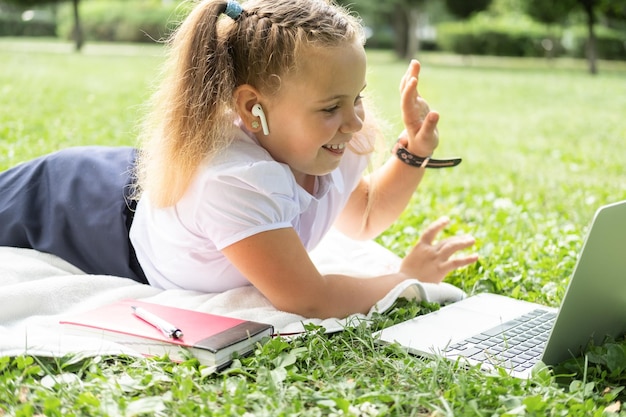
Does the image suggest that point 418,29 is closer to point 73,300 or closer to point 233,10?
point 233,10

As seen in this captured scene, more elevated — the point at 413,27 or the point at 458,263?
the point at 458,263

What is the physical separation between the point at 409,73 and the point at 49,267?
1.33 metres

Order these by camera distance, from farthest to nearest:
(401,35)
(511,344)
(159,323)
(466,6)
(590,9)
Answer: (466,6) < (401,35) < (590,9) < (511,344) < (159,323)

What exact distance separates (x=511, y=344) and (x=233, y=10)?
123 centimetres

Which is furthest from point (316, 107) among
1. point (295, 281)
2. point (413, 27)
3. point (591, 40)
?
point (413, 27)

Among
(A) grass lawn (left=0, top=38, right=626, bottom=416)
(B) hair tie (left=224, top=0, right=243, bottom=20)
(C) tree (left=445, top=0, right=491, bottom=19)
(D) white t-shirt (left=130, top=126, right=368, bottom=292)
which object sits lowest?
(C) tree (left=445, top=0, right=491, bottom=19)

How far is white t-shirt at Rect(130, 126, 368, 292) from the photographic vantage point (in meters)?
2.33

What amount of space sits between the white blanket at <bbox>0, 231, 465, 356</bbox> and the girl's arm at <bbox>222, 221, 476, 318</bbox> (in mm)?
38

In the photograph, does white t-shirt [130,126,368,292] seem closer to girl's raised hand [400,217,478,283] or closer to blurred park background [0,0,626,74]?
girl's raised hand [400,217,478,283]

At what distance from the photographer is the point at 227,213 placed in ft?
7.66

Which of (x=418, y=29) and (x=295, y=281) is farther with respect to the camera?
(x=418, y=29)

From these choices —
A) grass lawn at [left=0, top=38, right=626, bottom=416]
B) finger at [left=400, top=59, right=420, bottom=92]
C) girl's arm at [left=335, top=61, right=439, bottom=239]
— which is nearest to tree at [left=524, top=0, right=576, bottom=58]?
grass lawn at [left=0, top=38, right=626, bottom=416]

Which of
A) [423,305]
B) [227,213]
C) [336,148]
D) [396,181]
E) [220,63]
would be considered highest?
[220,63]

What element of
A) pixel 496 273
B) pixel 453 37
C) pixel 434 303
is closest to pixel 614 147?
pixel 496 273
